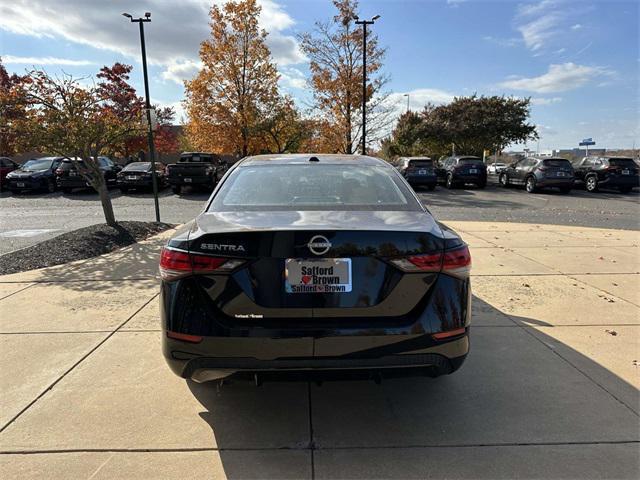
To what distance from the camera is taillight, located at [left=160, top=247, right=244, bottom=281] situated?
2.37 m

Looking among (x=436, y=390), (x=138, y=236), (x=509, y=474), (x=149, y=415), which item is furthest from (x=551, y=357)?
Result: (x=138, y=236)

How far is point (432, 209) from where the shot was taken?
1438 cm

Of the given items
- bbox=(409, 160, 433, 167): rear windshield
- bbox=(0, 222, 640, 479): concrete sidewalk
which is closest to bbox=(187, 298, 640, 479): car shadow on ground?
bbox=(0, 222, 640, 479): concrete sidewalk

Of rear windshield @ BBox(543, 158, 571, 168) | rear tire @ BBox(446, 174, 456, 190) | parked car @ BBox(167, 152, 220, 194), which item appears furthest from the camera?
rear tire @ BBox(446, 174, 456, 190)

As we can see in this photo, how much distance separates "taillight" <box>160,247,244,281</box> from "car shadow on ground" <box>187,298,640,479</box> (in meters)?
0.68

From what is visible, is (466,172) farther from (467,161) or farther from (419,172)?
(419,172)

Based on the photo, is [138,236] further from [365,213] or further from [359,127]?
[359,127]

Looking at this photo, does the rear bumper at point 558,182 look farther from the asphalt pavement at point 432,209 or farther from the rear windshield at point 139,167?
the rear windshield at point 139,167

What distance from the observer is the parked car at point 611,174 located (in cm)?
1986

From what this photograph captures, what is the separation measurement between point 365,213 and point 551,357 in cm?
219

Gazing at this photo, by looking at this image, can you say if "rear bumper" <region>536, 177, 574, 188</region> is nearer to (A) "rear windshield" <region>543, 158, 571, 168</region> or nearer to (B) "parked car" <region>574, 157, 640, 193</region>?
(A) "rear windshield" <region>543, 158, 571, 168</region>

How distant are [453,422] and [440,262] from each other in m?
1.09

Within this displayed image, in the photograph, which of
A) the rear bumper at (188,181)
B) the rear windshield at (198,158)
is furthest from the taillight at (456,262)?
the rear windshield at (198,158)

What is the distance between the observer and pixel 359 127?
22.6m
